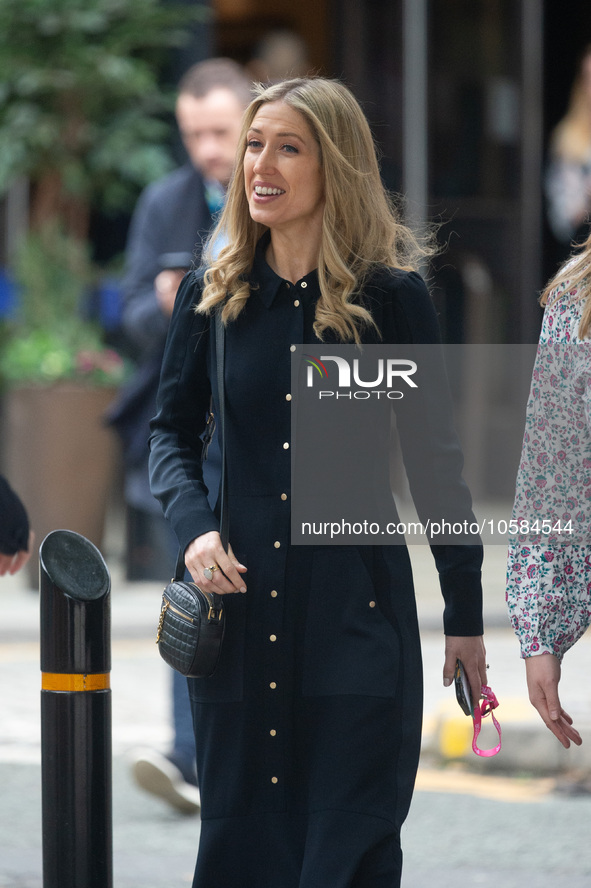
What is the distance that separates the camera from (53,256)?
34.1ft

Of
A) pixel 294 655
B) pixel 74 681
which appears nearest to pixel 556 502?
pixel 294 655

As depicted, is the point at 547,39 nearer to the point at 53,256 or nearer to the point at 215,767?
the point at 53,256

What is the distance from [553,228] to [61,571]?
8.87 metres

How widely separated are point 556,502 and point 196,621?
0.72m

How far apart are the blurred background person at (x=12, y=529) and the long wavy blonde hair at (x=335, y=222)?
1069mm

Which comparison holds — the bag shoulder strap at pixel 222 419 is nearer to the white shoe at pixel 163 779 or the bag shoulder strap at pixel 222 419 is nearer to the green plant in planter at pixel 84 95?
the white shoe at pixel 163 779

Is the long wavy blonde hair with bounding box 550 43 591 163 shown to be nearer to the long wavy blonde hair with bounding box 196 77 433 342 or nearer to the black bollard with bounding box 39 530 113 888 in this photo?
the long wavy blonde hair with bounding box 196 77 433 342

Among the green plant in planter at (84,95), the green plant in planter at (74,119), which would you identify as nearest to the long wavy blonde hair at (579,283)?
the green plant in planter at (74,119)

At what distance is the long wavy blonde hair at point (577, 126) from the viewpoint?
1118 cm

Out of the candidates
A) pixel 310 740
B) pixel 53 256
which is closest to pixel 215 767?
pixel 310 740

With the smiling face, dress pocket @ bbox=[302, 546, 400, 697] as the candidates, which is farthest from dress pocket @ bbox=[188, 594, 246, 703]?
the smiling face

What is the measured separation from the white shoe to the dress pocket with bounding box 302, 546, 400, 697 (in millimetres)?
2117

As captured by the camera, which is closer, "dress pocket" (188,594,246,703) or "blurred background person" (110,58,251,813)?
"dress pocket" (188,594,246,703)

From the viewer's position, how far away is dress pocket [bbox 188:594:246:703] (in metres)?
3.07
